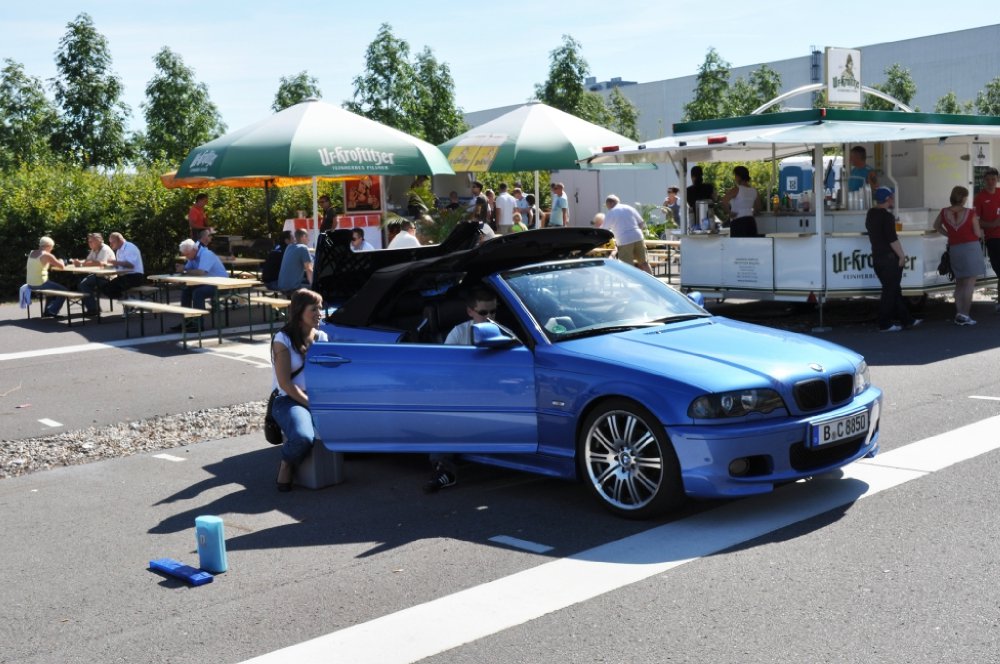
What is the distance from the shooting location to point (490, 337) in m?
6.86

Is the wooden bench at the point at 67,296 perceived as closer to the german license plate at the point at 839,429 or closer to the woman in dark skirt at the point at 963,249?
the woman in dark skirt at the point at 963,249

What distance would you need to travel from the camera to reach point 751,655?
449 cm

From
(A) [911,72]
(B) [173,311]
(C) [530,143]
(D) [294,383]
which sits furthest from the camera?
(A) [911,72]

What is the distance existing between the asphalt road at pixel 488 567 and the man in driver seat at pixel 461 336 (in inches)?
5.9

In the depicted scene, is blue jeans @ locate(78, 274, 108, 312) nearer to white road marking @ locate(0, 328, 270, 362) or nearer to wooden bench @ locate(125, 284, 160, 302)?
wooden bench @ locate(125, 284, 160, 302)

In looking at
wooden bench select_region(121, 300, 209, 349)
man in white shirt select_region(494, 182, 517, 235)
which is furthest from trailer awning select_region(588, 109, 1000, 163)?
wooden bench select_region(121, 300, 209, 349)

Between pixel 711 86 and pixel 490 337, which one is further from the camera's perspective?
pixel 711 86

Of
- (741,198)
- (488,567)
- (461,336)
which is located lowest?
(488,567)

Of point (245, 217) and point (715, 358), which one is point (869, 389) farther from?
point (245, 217)

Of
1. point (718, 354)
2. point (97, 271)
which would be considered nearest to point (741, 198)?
point (97, 271)

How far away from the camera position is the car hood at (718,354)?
6.29m

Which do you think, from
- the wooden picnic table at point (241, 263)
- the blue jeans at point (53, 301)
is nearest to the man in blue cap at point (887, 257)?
the wooden picnic table at point (241, 263)

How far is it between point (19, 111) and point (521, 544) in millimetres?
41644

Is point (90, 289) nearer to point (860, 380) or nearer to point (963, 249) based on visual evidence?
point (963, 249)
